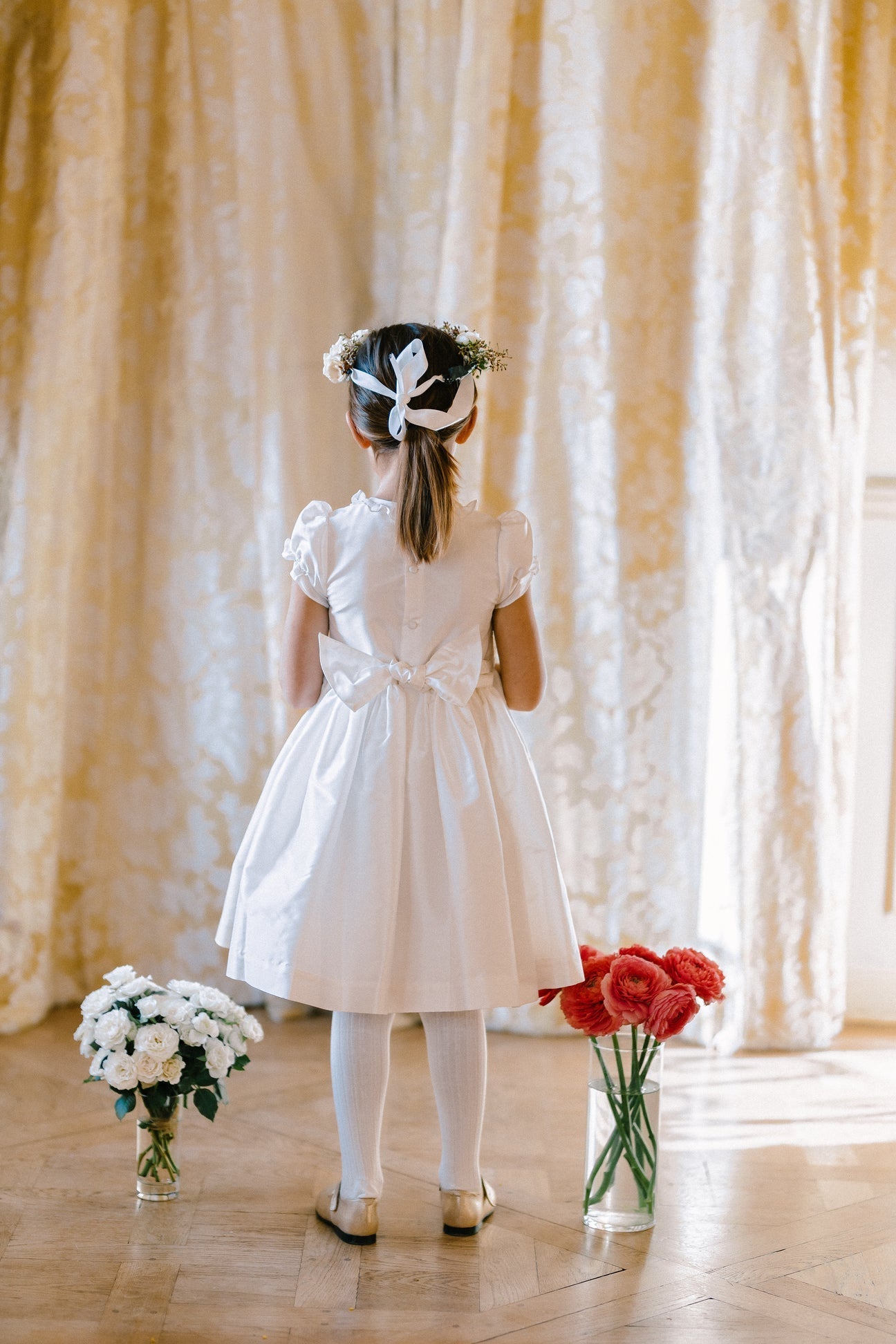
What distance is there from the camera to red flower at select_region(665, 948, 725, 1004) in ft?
6.38

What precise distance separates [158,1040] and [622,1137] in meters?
0.71

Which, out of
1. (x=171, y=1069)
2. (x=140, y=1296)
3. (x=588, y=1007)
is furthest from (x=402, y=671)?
(x=140, y=1296)

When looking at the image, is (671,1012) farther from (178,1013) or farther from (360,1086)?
(178,1013)

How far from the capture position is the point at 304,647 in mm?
1940

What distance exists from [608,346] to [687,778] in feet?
3.38

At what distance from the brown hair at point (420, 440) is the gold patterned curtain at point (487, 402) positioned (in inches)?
43.2

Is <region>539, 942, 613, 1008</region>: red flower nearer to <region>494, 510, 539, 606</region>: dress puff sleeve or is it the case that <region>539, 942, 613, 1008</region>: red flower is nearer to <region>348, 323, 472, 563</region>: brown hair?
<region>494, 510, 539, 606</region>: dress puff sleeve

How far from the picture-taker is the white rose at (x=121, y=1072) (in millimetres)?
1929

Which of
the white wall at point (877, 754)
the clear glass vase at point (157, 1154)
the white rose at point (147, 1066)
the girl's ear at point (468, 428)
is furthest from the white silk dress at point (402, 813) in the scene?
the white wall at point (877, 754)

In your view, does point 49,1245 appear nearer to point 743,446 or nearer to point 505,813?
point 505,813

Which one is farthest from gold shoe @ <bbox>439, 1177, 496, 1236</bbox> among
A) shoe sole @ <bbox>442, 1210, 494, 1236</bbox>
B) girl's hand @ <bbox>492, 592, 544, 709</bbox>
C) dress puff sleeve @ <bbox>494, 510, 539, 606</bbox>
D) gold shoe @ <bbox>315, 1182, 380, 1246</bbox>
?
dress puff sleeve @ <bbox>494, 510, 539, 606</bbox>

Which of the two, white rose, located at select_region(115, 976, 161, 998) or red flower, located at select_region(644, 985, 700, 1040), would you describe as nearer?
red flower, located at select_region(644, 985, 700, 1040)

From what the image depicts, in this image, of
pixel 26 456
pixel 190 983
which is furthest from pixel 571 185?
pixel 190 983

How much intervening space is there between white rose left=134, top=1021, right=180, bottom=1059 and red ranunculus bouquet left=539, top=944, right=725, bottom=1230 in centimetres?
55
